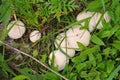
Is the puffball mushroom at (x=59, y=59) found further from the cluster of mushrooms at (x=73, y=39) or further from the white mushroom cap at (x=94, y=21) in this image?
the white mushroom cap at (x=94, y=21)

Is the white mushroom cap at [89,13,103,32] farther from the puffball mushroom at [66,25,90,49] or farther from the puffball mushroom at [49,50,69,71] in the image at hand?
the puffball mushroom at [49,50,69,71]

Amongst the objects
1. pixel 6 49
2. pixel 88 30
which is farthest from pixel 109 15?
pixel 6 49

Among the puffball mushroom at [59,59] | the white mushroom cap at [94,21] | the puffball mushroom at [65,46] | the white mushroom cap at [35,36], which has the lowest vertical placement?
the puffball mushroom at [59,59]

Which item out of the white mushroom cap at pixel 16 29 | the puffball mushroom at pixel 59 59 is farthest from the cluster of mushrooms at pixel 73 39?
the white mushroom cap at pixel 16 29

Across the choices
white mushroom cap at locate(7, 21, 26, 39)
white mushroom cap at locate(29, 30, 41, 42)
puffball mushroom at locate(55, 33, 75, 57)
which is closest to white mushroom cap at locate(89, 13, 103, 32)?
puffball mushroom at locate(55, 33, 75, 57)

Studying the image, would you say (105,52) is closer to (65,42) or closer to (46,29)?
(65,42)

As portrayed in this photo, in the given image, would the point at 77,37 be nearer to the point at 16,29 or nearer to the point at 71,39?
the point at 71,39

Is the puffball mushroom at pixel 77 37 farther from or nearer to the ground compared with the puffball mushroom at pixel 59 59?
farther from the ground

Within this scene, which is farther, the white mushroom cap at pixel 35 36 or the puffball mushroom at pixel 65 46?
the white mushroom cap at pixel 35 36
